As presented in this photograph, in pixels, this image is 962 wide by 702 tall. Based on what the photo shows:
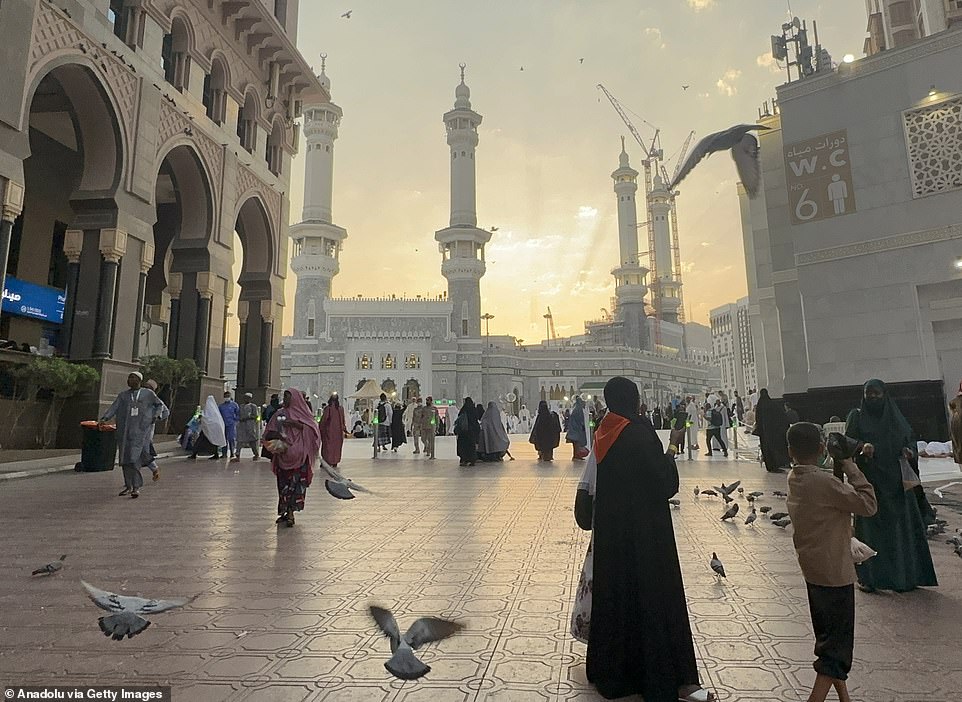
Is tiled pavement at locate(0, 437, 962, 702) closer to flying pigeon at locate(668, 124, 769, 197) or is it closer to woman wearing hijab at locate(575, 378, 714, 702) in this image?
woman wearing hijab at locate(575, 378, 714, 702)

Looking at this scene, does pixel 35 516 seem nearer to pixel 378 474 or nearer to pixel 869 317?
pixel 378 474

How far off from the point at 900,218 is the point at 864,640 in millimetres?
10134

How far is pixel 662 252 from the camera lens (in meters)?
67.6

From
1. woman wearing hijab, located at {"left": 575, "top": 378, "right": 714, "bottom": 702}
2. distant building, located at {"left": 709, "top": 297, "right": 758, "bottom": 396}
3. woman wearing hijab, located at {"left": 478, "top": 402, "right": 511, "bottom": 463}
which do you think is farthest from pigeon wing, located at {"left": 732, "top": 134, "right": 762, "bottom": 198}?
distant building, located at {"left": 709, "top": 297, "right": 758, "bottom": 396}

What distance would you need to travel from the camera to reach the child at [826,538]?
1.74 meters

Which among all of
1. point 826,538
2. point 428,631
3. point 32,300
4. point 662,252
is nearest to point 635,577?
point 826,538

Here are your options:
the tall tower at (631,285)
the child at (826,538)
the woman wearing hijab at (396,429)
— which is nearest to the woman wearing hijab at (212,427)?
the woman wearing hijab at (396,429)

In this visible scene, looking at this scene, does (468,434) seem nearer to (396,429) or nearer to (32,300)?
(396,429)

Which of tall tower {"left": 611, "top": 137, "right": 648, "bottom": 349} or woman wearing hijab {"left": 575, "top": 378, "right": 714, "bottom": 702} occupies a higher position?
tall tower {"left": 611, "top": 137, "right": 648, "bottom": 349}

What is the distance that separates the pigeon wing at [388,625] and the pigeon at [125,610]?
0.93 m

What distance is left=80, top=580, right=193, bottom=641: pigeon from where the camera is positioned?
2.19m

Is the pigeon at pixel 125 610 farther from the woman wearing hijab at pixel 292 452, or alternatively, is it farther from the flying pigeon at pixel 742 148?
the flying pigeon at pixel 742 148

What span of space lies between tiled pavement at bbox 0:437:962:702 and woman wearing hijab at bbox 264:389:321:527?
0.25m

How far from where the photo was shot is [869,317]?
979 centimetres
